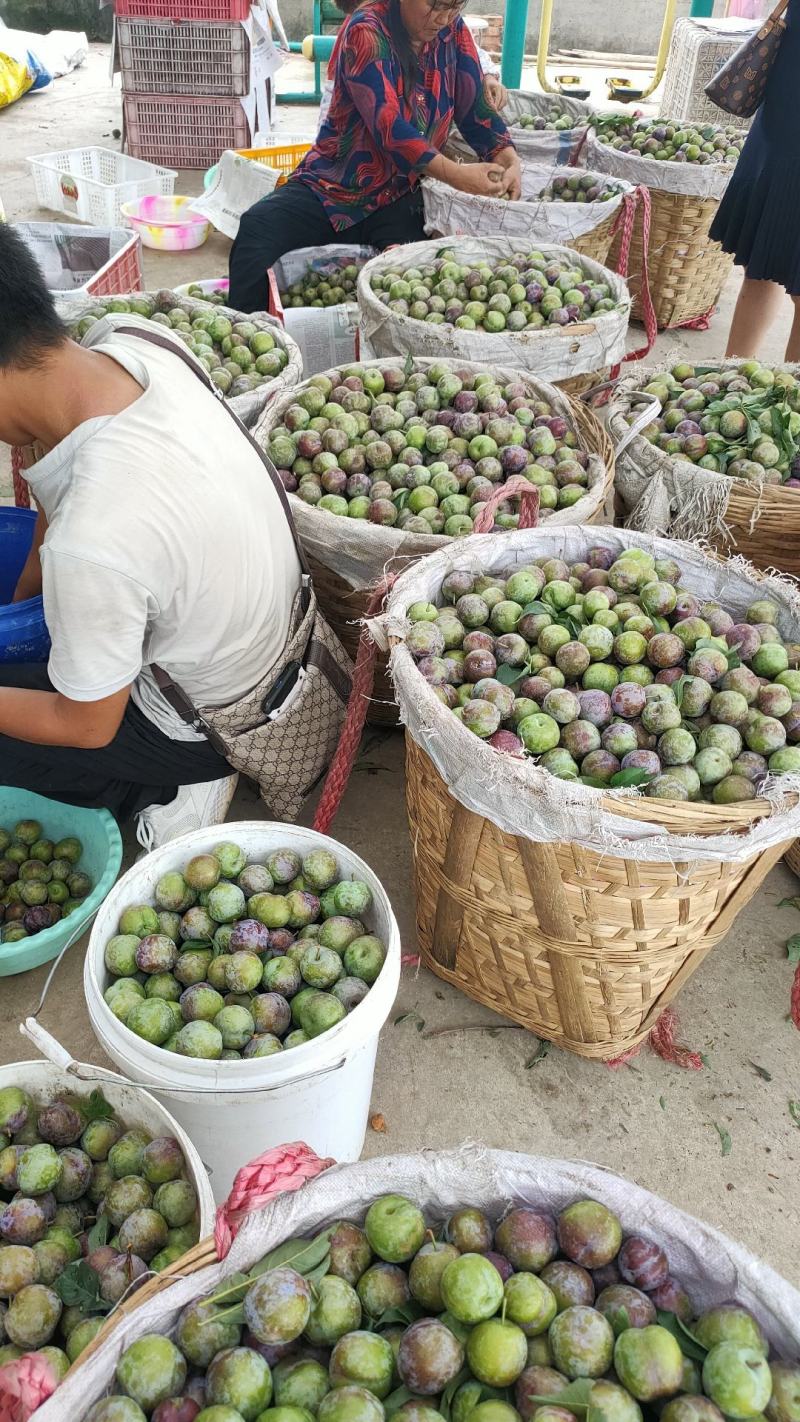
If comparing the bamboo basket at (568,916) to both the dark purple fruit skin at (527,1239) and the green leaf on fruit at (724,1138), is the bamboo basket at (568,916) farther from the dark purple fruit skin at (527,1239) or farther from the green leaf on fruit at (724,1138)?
the dark purple fruit skin at (527,1239)

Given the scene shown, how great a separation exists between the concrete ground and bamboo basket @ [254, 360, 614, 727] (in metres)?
0.58

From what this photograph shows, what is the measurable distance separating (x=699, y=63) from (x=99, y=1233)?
7201mm

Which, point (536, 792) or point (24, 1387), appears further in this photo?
point (536, 792)

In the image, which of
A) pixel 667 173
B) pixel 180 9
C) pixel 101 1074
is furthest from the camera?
pixel 180 9

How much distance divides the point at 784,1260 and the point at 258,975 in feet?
3.77

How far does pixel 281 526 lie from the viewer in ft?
7.04

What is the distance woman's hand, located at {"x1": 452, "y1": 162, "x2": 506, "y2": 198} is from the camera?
388cm

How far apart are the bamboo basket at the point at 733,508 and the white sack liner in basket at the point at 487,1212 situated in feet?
Result: 5.77

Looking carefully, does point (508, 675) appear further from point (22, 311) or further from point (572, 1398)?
point (572, 1398)

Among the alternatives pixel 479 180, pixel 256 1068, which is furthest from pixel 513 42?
pixel 256 1068

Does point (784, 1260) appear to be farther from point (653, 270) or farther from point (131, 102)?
point (131, 102)

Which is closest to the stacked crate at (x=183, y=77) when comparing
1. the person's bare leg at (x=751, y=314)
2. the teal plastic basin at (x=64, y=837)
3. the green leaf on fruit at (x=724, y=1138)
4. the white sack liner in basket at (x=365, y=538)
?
the person's bare leg at (x=751, y=314)

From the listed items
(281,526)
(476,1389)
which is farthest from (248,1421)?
(281,526)

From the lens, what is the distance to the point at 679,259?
4.94 meters
